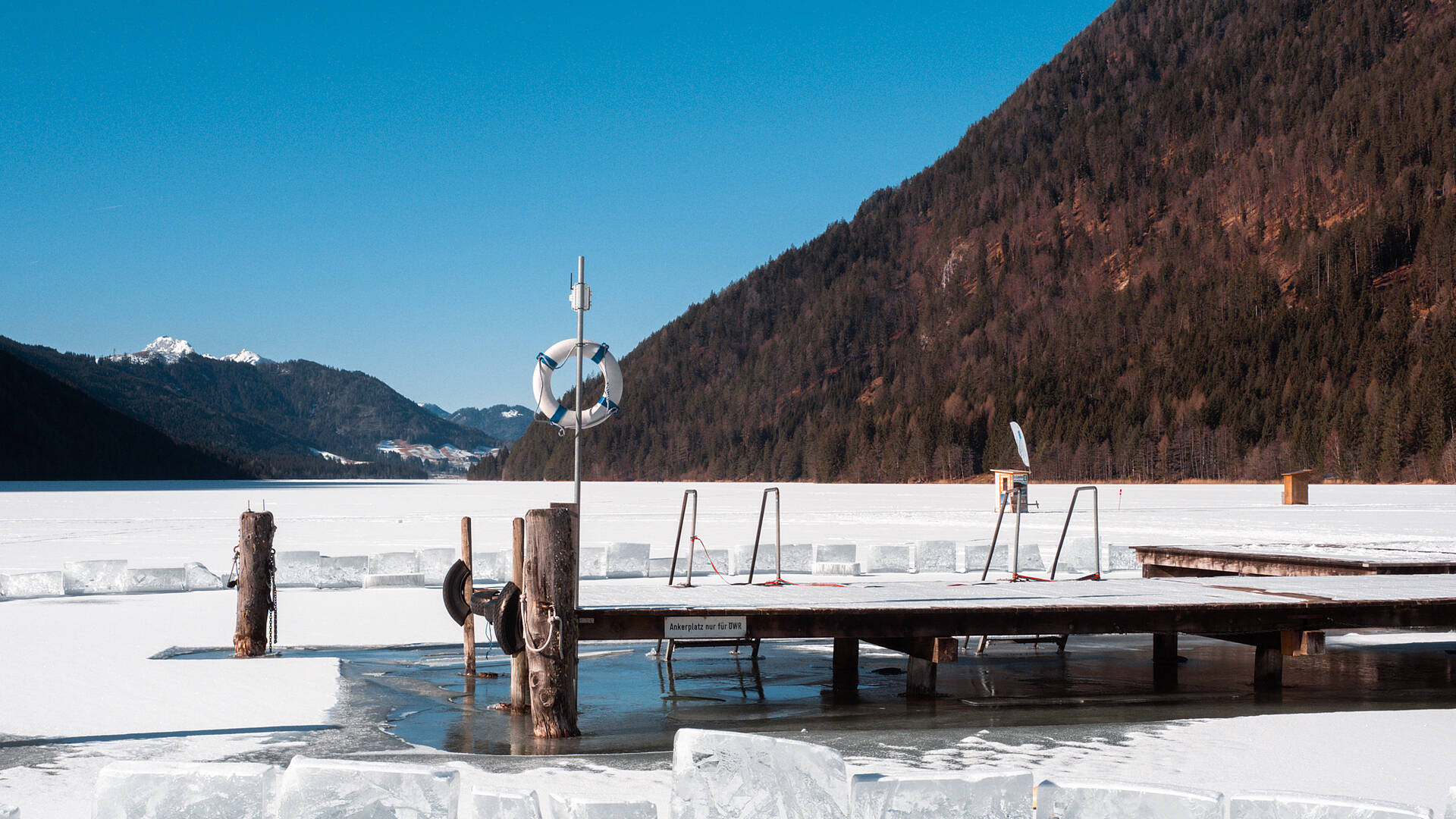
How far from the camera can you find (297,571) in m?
17.1

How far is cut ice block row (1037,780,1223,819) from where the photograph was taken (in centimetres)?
468

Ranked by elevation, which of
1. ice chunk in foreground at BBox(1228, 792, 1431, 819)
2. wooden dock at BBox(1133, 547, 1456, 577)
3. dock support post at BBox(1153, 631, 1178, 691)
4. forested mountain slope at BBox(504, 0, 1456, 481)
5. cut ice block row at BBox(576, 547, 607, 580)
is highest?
forested mountain slope at BBox(504, 0, 1456, 481)

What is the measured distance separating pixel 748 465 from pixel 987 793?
515ft

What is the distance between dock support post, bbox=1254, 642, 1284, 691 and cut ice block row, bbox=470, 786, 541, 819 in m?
7.62

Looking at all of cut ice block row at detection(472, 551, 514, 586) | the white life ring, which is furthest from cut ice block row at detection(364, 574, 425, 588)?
the white life ring

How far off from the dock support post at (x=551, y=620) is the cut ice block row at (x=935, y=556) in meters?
10.8

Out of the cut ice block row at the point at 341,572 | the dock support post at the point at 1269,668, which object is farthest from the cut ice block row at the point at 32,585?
the dock support post at the point at 1269,668

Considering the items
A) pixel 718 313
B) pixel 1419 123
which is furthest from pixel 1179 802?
pixel 718 313

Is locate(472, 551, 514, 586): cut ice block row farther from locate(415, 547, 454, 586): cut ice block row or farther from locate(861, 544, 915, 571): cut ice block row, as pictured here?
locate(861, 544, 915, 571): cut ice block row

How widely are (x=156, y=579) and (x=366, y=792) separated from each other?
508 inches

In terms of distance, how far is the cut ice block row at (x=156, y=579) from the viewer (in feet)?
52.6

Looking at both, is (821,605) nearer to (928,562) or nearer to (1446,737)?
(1446,737)

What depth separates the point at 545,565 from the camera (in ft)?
27.3

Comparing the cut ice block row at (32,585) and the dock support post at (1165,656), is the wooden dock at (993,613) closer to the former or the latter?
the dock support post at (1165,656)
